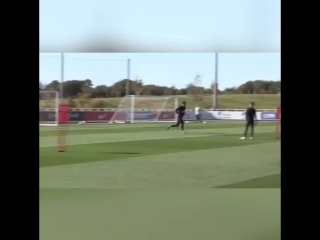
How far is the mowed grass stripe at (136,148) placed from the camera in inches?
320

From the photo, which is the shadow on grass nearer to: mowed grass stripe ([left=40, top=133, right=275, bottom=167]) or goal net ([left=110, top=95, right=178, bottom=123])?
mowed grass stripe ([left=40, top=133, right=275, bottom=167])

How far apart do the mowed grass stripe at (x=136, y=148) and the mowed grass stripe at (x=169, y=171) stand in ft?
1.10

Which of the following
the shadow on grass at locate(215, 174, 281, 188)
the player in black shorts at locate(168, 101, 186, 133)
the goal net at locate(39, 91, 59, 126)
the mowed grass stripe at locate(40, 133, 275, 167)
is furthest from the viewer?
the player in black shorts at locate(168, 101, 186, 133)

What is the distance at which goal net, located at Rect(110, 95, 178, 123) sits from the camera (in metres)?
9.66

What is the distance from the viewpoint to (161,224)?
3859 millimetres

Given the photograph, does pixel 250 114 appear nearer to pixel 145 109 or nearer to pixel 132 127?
pixel 145 109

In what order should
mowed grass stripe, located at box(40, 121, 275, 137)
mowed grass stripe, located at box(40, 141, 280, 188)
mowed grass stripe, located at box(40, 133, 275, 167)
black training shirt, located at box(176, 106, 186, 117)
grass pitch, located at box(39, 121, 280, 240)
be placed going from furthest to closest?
mowed grass stripe, located at box(40, 121, 275, 137) < black training shirt, located at box(176, 106, 186, 117) < mowed grass stripe, located at box(40, 133, 275, 167) < mowed grass stripe, located at box(40, 141, 280, 188) < grass pitch, located at box(39, 121, 280, 240)

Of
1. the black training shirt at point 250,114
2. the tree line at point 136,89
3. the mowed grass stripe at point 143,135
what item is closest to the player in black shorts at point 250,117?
the black training shirt at point 250,114

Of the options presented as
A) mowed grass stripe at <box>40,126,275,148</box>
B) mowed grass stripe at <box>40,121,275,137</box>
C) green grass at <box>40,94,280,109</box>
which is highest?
green grass at <box>40,94,280,109</box>

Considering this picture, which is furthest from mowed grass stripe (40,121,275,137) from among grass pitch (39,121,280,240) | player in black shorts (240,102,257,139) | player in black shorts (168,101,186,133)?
player in black shorts (240,102,257,139)

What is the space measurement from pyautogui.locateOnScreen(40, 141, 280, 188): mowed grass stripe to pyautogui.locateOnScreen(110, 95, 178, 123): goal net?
1374mm

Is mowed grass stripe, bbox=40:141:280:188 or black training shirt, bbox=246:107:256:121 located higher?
black training shirt, bbox=246:107:256:121
